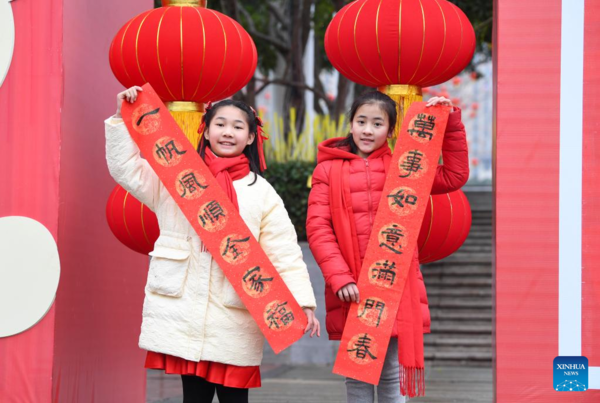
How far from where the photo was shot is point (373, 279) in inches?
125

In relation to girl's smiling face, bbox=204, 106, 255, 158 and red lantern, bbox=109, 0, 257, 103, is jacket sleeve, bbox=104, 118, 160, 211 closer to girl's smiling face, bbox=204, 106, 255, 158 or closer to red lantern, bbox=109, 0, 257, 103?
girl's smiling face, bbox=204, 106, 255, 158

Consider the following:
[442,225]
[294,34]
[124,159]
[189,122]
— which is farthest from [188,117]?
[294,34]

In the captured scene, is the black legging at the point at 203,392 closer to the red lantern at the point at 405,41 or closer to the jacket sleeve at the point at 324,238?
the jacket sleeve at the point at 324,238

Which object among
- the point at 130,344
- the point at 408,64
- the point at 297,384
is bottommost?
the point at 297,384

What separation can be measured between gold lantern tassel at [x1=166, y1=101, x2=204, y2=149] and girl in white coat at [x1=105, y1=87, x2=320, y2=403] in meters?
0.66

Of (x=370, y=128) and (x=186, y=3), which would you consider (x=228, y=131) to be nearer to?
(x=370, y=128)

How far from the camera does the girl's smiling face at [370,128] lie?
11.0ft

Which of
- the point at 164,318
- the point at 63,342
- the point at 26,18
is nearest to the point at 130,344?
the point at 63,342

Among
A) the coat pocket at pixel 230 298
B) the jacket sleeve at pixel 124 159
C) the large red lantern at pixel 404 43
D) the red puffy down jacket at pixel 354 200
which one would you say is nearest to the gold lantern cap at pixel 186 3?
the large red lantern at pixel 404 43

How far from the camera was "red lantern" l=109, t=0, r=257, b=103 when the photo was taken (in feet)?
12.8

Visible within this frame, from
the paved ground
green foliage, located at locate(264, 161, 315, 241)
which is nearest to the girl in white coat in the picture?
the paved ground

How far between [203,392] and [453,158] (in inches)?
52.4

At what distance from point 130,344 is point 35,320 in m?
1.11

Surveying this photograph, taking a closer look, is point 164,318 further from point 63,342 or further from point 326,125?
point 326,125
